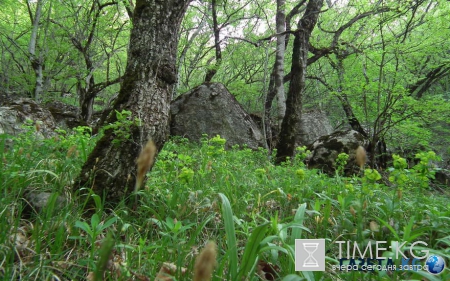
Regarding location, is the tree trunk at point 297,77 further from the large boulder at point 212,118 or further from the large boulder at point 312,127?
the large boulder at point 312,127

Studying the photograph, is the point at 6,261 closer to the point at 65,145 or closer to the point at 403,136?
the point at 65,145

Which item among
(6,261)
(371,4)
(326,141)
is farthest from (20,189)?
(371,4)

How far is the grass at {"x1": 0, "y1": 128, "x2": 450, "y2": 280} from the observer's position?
3.50 ft

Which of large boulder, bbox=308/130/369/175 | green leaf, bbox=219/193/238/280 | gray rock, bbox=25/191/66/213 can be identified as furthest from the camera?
large boulder, bbox=308/130/369/175

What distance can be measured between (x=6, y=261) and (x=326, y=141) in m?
6.62

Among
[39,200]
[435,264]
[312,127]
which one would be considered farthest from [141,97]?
[312,127]

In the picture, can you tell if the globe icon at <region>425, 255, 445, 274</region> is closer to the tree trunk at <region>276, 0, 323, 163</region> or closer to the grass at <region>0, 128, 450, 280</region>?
the grass at <region>0, 128, 450, 280</region>

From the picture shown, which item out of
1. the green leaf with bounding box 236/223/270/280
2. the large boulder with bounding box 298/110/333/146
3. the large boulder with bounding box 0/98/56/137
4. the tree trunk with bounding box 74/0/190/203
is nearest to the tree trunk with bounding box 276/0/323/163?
the large boulder with bounding box 298/110/333/146

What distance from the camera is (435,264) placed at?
4.07 feet

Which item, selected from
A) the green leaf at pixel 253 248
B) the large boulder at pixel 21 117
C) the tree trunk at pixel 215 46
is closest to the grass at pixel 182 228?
the green leaf at pixel 253 248

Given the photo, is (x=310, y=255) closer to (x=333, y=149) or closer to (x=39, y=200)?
(x=39, y=200)

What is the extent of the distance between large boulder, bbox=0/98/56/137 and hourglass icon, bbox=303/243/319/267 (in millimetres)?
4251

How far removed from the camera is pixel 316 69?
41.6 ft

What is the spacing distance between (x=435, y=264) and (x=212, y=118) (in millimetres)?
5864
